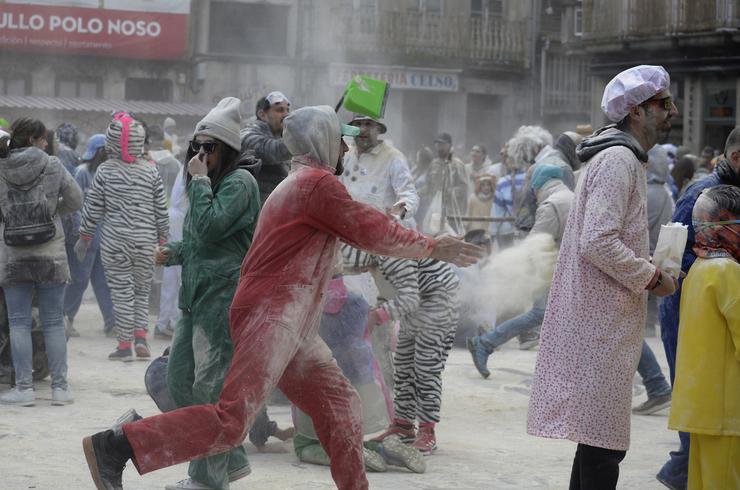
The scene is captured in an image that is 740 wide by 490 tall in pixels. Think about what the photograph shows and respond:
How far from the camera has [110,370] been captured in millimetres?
10000

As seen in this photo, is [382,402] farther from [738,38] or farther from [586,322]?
[738,38]

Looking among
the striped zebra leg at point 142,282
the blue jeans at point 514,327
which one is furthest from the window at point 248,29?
the blue jeans at point 514,327

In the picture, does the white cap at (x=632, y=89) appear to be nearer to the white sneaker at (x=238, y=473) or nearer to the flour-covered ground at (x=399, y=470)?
the flour-covered ground at (x=399, y=470)

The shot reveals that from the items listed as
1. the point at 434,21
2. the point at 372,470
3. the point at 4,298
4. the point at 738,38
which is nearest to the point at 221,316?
the point at 372,470

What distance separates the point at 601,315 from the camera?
4.82 m

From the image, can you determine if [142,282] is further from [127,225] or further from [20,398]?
[20,398]

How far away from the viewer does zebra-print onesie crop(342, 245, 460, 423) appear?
689 cm

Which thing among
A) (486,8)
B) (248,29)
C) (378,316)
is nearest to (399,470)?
(378,316)

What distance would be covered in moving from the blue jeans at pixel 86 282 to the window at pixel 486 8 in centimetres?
2508

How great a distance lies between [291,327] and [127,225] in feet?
19.4

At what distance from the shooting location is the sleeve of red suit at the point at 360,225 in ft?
16.1

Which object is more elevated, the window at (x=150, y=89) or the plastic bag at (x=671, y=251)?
the window at (x=150, y=89)

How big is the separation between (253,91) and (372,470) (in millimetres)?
25111

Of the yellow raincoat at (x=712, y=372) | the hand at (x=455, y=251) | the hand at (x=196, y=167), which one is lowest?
the yellow raincoat at (x=712, y=372)
